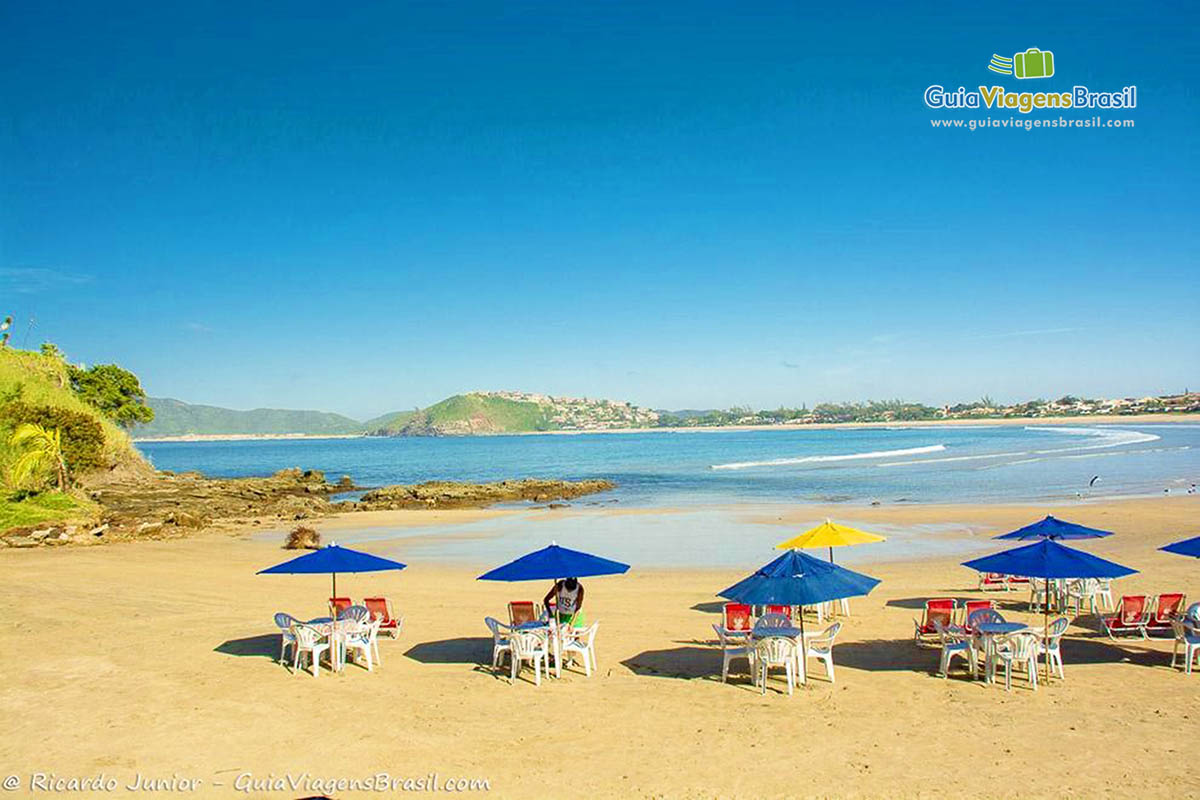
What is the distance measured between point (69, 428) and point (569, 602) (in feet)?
98.7

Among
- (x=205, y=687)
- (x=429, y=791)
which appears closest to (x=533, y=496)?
(x=205, y=687)

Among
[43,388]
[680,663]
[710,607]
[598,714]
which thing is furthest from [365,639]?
[43,388]

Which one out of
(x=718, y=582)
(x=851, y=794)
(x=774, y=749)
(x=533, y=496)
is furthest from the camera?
(x=533, y=496)

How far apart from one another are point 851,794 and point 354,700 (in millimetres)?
5873

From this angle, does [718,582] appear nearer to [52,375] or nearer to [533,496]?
[533,496]

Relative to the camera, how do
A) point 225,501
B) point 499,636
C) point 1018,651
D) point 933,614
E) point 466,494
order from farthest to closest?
1. point 466,494
2. point 225,501
3. point 933,614
4. point 499,636
5. point 1018,651

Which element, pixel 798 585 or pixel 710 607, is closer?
pixel 798 585

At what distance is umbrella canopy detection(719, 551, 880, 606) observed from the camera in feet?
31.2

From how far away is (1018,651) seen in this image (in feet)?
32.4

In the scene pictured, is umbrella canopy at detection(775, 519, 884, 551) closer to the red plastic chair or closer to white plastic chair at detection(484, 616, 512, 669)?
the red plastic chair

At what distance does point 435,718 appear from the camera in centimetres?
920

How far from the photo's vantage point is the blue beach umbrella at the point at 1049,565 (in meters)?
9.84

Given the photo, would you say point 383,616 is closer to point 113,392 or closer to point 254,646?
point 254,646

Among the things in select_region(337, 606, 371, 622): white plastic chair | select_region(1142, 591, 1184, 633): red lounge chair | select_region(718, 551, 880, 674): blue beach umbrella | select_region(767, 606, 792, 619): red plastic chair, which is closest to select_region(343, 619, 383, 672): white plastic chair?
select_region(337, 606, 371, 622): white plastic chair
